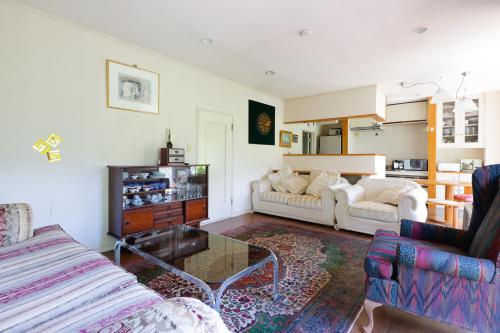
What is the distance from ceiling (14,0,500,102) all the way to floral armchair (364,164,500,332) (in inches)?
67.6

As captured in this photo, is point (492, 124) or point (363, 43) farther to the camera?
point (492, 124)

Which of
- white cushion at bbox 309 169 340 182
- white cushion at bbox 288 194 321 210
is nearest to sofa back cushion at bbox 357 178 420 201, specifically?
white cushion at bbox 309 169 340 182

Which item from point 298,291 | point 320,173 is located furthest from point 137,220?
point 320,173

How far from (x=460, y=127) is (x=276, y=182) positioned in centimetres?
438

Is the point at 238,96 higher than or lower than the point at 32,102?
higher

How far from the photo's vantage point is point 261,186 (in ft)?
17.1

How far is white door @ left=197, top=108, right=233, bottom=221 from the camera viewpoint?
427 cm

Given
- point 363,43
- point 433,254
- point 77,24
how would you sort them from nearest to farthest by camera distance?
point 433,254, point 77,24, point 363,43

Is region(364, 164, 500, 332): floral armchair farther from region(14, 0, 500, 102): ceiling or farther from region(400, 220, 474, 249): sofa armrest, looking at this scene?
region(14, 0, 500, 102): ceiling

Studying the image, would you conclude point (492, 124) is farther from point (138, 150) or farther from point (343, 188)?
point (138, 150)

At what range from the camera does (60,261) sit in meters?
1.55

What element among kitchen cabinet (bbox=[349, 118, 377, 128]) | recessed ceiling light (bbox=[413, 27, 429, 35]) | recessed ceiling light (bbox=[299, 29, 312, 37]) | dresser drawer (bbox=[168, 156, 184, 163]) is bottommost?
dresser drawer (bbox=[168, 156, 184, 163])

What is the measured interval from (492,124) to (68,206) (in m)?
7.75

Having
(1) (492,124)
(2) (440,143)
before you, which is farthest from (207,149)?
(1) (492,124)
